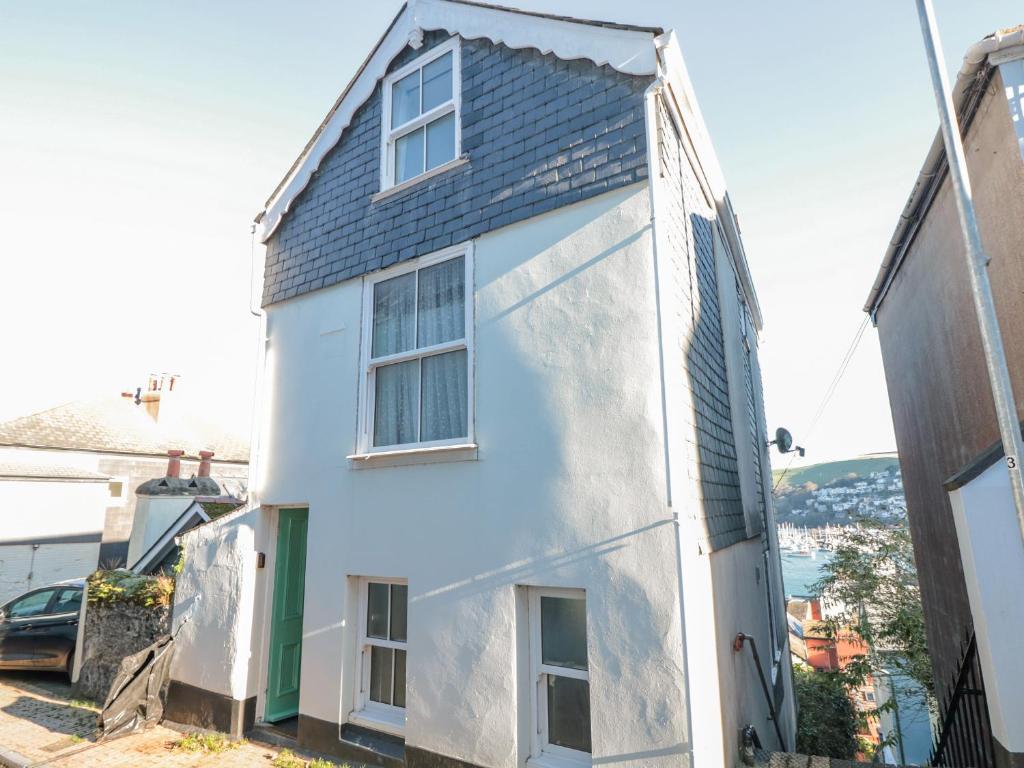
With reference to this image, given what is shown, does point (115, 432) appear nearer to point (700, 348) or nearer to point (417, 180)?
point (417, 180)

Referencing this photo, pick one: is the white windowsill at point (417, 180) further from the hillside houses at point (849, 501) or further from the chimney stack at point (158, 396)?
the chimney stack at point (158, 396)

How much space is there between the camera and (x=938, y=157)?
23.5 feet

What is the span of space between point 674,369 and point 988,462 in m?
2.34

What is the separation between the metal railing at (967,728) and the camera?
5203mm

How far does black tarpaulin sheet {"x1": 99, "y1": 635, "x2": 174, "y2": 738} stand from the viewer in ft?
23.1

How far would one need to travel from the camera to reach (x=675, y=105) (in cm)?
638

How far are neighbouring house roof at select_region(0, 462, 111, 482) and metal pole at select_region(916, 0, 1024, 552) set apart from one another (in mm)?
21537

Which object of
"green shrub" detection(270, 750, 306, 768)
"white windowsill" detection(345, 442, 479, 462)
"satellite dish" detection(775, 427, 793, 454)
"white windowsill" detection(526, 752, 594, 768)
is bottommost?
"green shrub" detection(270, 750, 306, 768)

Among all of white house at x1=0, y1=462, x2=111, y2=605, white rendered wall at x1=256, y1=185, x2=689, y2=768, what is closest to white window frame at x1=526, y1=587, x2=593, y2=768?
white rendered wall at x1=256, y1=185, x2=689, y2=768

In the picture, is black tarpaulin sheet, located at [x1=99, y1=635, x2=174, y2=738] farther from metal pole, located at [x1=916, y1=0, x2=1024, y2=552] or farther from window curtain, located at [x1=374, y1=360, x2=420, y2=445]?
metal pole, located at [x1=916, y1=0, x2=1024, y2=552]

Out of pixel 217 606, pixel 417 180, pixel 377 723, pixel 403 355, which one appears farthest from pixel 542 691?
pixel 417 180

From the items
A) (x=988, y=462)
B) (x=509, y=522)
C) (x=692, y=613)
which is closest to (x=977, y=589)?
(x=988, y=462)

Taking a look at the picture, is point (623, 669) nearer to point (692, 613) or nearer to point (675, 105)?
point (692, 613)

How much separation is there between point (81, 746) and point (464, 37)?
940 cm
